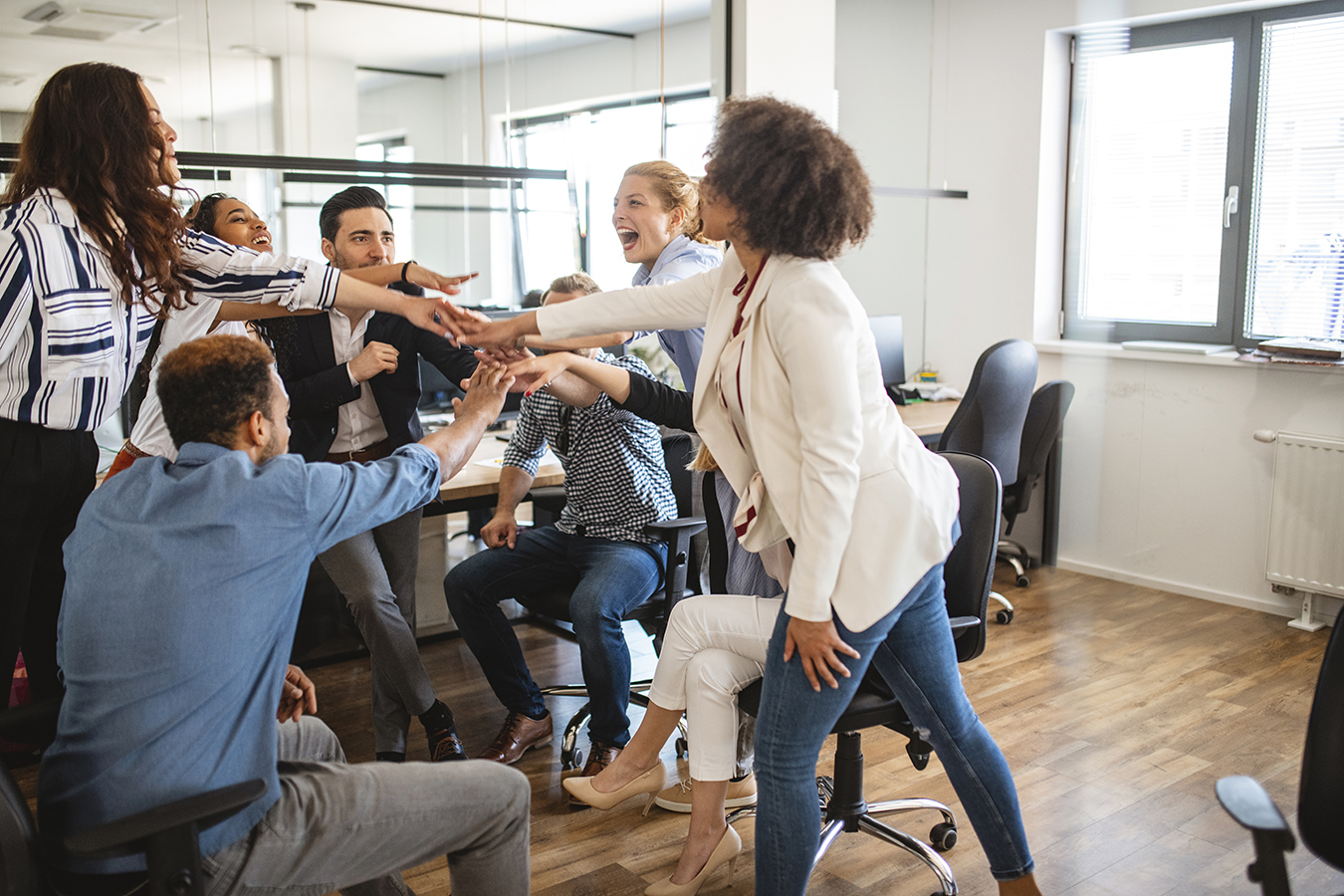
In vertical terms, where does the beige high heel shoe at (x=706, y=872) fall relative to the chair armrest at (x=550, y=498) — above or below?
below

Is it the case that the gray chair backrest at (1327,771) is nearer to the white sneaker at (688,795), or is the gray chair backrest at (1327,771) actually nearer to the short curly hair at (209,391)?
the white sneaker at (688,795)

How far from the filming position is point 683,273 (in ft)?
8.70

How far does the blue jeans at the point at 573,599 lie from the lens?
8.86ft

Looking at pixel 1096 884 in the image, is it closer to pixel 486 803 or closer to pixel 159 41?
pixel 486 803

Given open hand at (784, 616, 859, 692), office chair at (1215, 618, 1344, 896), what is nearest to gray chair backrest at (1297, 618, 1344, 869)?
office chair at (1215, 618, 1344, 896)

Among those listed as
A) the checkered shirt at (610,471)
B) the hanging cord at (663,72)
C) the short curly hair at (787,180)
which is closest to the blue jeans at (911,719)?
the short curly hair at (787,180)

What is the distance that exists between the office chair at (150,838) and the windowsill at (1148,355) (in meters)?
4.04

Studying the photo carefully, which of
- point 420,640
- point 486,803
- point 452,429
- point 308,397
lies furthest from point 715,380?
point 420,640

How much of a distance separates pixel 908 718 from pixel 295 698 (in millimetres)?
1127

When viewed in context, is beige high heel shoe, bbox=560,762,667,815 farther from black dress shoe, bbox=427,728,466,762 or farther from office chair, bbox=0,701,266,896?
office chair, bbox=0,701,266,896

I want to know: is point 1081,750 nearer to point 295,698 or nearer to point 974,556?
point 974,556

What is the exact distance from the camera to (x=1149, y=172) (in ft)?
14.9

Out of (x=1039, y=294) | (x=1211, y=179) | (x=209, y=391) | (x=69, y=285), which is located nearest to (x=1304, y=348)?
(x=1211, y=179)

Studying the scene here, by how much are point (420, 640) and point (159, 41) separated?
226cm
